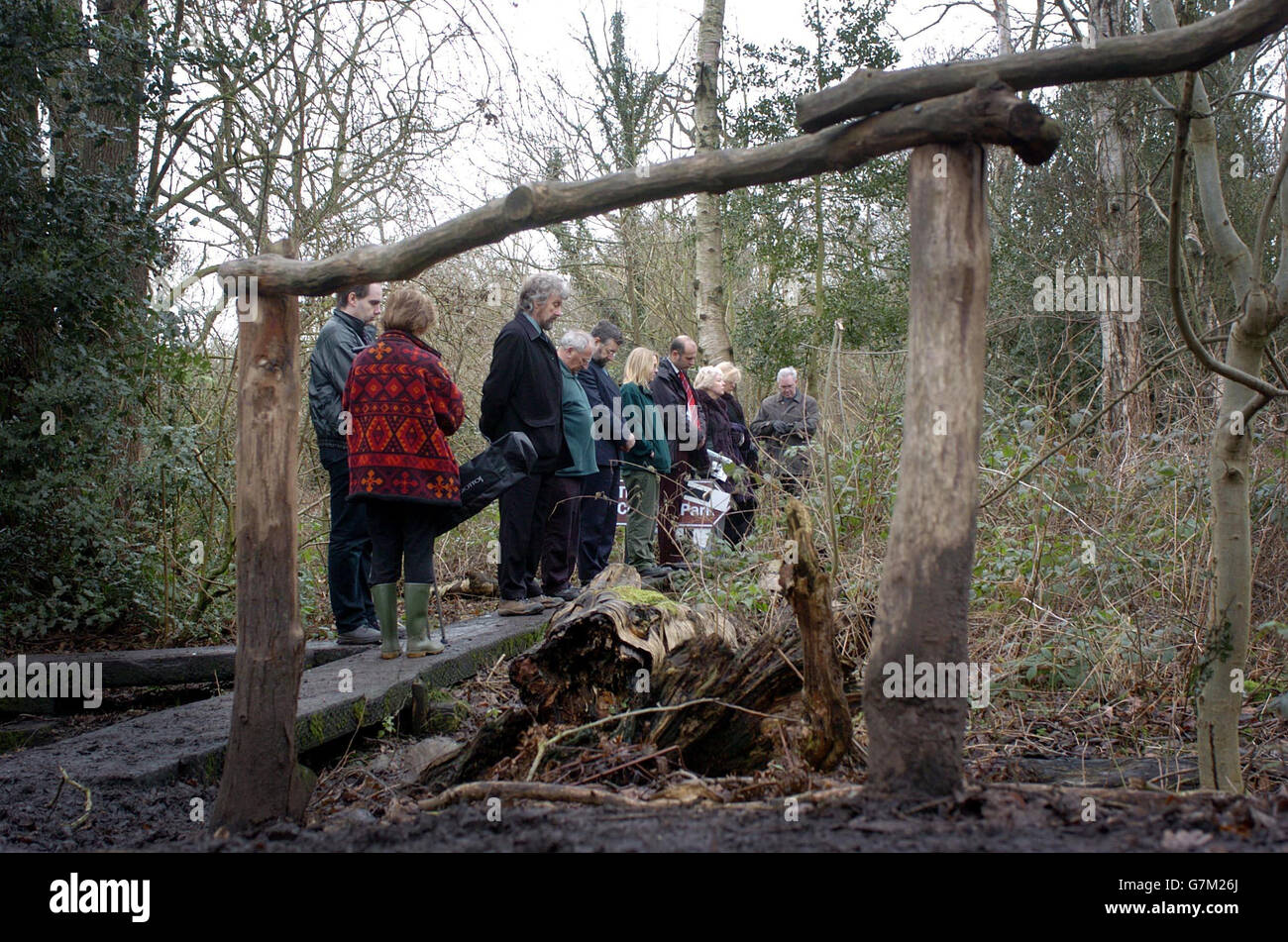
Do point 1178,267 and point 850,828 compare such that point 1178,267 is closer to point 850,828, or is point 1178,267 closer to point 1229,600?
point 1229,600

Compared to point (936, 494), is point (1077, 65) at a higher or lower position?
higher

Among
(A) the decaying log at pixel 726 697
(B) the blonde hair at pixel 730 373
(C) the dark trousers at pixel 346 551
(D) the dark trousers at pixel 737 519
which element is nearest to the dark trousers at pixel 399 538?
(C) the dark trousers at pixel 346 551

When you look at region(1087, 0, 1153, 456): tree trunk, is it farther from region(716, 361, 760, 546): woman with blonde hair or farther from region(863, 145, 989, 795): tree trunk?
region(863, 145, 989, 795): tree trunk

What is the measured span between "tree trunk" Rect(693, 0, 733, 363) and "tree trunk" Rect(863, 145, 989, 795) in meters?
10.9

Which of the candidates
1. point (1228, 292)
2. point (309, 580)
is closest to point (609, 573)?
point (309, 580)

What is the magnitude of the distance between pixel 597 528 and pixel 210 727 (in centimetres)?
415

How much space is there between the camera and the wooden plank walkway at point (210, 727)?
4.38 m

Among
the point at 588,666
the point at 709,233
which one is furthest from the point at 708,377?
the point at 588,666

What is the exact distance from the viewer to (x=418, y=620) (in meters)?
6.00

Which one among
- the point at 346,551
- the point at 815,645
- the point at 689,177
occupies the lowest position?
the point at 815,645

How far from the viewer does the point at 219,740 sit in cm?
473

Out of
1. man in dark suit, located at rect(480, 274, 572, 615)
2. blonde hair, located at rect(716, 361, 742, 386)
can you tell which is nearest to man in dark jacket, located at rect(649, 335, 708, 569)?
blonde hair, located at rect(716, 361, 742, 386)

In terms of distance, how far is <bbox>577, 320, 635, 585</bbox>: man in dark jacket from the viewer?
8531 millimetres

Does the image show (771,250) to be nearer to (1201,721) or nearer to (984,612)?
(984,612)
